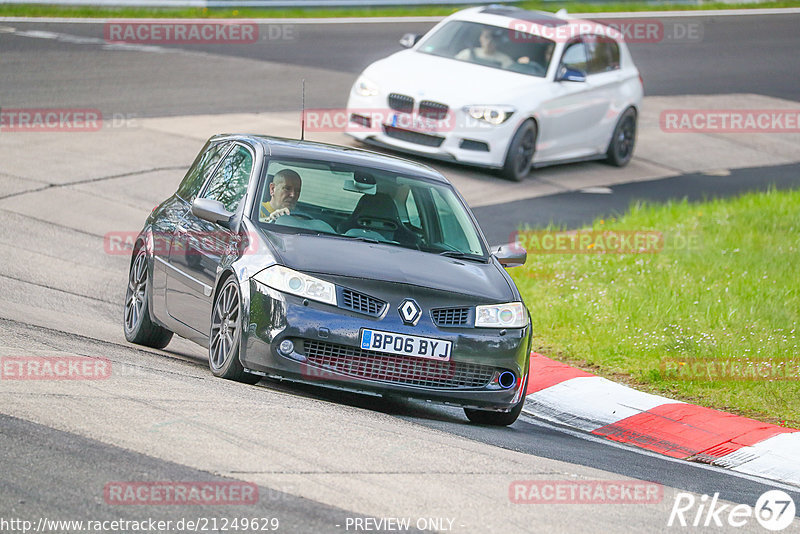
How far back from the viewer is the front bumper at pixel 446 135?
16.7 m

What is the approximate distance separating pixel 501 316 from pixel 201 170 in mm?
2792

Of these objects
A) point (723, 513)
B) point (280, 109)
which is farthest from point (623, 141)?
point (723, 513)

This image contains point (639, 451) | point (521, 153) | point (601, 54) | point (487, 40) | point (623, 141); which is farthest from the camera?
point (623, 141)

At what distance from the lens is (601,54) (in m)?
19.2

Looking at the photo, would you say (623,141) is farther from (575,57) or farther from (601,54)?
(575,57)

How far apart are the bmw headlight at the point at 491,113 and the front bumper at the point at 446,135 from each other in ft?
0.17

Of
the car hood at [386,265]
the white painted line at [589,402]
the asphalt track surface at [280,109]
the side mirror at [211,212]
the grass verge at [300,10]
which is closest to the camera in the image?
the asphalt track surface at [280,109]

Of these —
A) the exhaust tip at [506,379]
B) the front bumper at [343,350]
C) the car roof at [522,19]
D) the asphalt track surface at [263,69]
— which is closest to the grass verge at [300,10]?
the asphalt track surface at [263,69]

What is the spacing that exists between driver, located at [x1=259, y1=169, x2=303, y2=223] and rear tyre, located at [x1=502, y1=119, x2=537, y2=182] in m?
8.70

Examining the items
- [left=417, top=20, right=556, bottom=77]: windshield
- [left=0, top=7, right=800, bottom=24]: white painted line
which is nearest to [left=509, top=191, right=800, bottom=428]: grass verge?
[left=417, top=20, right=556, bottom=77]: windshield

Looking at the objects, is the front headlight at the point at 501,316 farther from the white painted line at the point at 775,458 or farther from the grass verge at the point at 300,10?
the grass verge at the point at 300,10

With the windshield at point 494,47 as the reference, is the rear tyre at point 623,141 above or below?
below

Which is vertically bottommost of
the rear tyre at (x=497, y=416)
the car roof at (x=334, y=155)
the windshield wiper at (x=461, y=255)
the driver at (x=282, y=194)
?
the rear tyre at (x=497, y=416)

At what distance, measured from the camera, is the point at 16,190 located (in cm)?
1420
